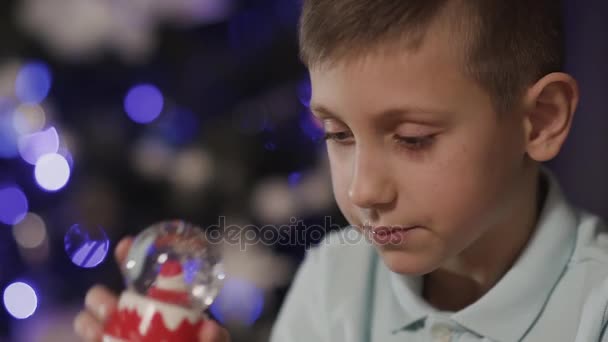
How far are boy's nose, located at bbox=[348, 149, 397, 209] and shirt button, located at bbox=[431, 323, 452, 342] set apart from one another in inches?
7.2

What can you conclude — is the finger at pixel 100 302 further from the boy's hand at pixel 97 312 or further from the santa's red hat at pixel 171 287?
the santa's red hat at pixel 171 287

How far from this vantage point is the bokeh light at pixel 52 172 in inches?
57.0

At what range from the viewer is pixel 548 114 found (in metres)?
0.77

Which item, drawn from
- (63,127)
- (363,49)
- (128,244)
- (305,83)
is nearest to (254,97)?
(305,83)

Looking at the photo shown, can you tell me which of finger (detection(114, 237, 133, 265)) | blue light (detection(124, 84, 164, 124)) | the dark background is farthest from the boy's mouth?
blue light (detection(124, 84, 164, 124))

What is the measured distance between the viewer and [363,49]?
69 cm

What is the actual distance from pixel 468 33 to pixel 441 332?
0.32m

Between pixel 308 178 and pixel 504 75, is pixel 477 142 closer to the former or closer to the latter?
pixel 504 75

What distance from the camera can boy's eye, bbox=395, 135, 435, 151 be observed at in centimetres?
70

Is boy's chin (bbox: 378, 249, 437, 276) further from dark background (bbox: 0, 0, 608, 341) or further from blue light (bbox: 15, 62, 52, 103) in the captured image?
blue light (bbox: 15, 62, 52, 103)

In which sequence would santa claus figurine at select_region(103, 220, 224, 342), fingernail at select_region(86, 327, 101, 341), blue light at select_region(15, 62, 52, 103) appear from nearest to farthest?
santa claus figurine at select_region(103, 220, 224, 342), fingernail at select_region(86, 327, 101, 341), blue light at select_region(15, 62, 52, 103)

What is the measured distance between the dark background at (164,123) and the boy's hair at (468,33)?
2.30 feet

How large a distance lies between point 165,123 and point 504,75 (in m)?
0.92

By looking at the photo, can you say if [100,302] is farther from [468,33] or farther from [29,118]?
[29,118]
